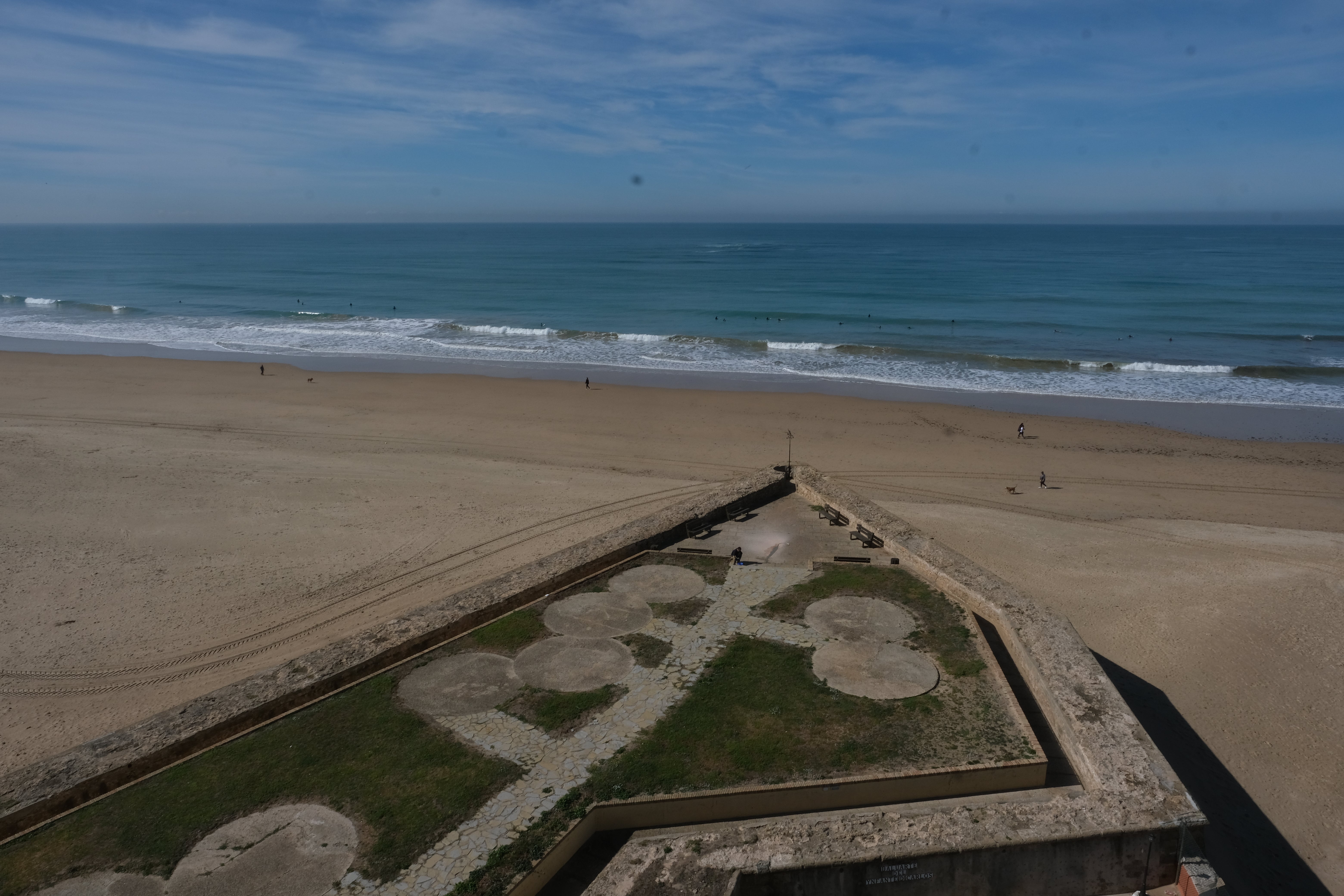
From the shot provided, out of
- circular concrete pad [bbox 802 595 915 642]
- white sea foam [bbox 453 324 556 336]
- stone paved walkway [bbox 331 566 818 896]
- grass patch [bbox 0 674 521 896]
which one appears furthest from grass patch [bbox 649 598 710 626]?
white sea foam [bbox 453 324 556 336]

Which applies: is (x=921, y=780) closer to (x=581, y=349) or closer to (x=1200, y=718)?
(x=1200, y=718)

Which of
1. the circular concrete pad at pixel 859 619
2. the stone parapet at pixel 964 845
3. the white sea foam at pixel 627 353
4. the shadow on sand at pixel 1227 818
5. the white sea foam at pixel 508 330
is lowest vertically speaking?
the shadow on sand at pixel 1227 818

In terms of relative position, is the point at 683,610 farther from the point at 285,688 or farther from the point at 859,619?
the point at 285,688

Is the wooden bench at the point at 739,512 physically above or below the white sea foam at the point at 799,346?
below

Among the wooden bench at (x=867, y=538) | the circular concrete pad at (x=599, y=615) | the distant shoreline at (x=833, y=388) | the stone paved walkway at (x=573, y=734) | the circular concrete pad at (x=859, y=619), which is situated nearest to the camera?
the stone paved walkway at (x=573, y=734)

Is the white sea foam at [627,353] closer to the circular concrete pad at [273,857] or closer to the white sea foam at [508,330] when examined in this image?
the white sea foam at [508,330]

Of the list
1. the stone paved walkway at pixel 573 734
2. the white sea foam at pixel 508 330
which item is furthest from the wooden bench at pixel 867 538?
the white sea foam at pixel 508 330

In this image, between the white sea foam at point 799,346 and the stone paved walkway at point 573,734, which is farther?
the white sea foam at point 799,346

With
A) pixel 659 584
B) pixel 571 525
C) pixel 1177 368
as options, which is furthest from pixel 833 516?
pixel 1177 368

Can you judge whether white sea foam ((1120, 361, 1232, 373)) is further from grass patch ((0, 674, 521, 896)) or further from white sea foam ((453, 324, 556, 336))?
grass patch ((0, 674, 521, 896))
